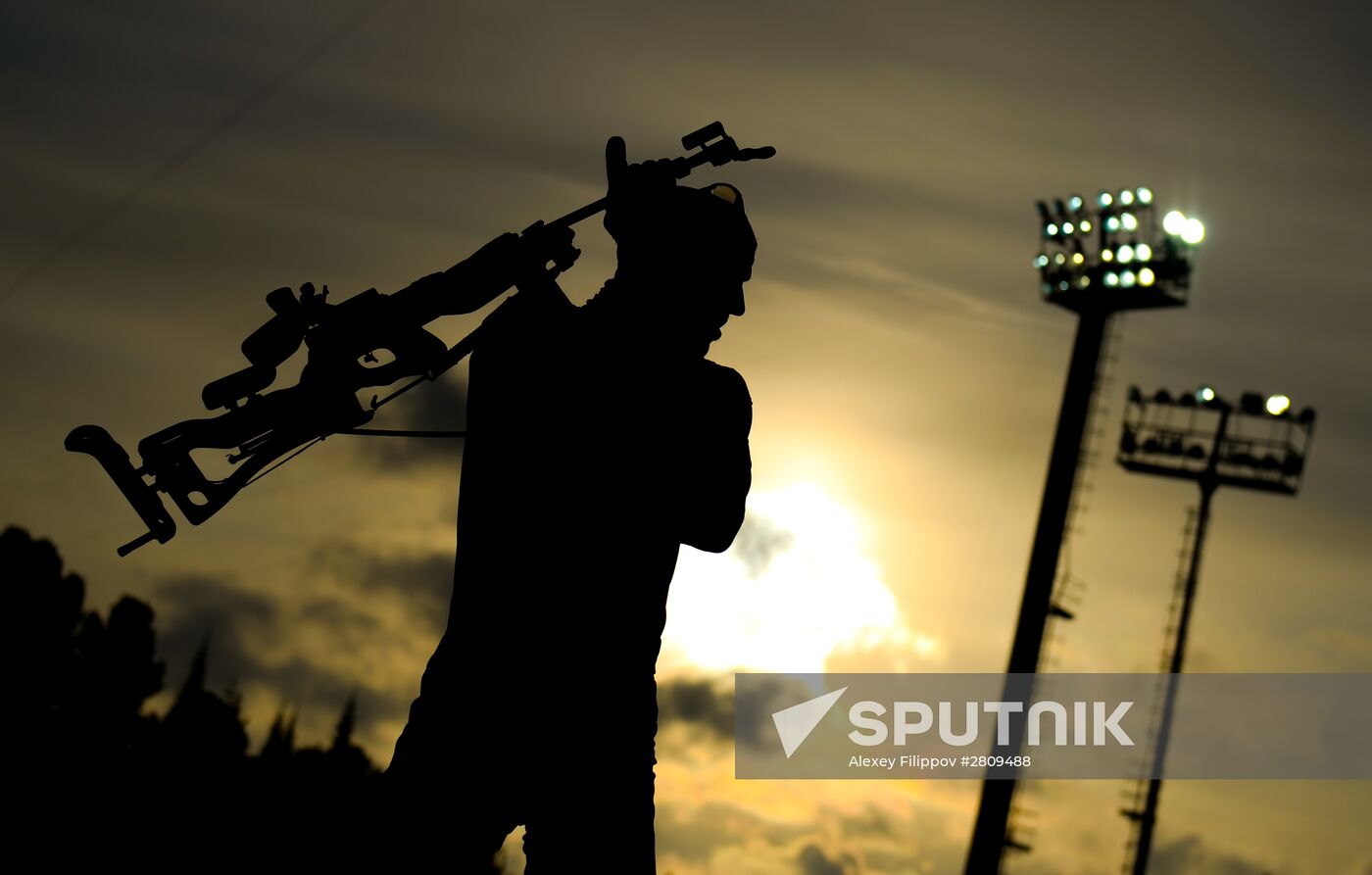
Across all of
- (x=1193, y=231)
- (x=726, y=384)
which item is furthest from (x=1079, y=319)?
(x=726, y=384)

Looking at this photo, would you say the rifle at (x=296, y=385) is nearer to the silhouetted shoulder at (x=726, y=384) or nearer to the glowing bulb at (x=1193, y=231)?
the silhouetted shoulder at (x=726, y=384)

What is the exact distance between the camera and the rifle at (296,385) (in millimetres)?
4559

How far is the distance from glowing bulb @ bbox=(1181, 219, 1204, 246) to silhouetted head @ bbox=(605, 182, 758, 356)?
42540mm

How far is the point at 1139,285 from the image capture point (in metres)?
47.2

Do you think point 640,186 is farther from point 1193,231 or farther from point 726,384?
point 1193,231

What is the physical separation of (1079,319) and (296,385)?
4636 centimetres

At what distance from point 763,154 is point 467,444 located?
1224mm

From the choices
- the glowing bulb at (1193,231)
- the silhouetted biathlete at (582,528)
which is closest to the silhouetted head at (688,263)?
the silhouetted biathlete at (582,528)

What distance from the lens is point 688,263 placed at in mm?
4676

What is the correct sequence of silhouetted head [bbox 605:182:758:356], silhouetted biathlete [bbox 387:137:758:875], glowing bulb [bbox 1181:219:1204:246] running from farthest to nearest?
glowing bulb [bbox 1181:219:1204:246]
silhouetted head [bbox 605:182:758:356]
silhouetted biathlete [bbox 387:137:758:875]

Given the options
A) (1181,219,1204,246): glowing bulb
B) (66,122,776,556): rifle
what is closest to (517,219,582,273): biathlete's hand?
(66,122,776,556): rifle

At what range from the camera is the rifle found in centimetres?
456

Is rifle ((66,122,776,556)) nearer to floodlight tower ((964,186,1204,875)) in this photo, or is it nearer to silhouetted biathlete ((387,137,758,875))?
silhouetted biathlete ((387,137,758,875))

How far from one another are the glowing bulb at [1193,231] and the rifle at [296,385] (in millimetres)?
42650
